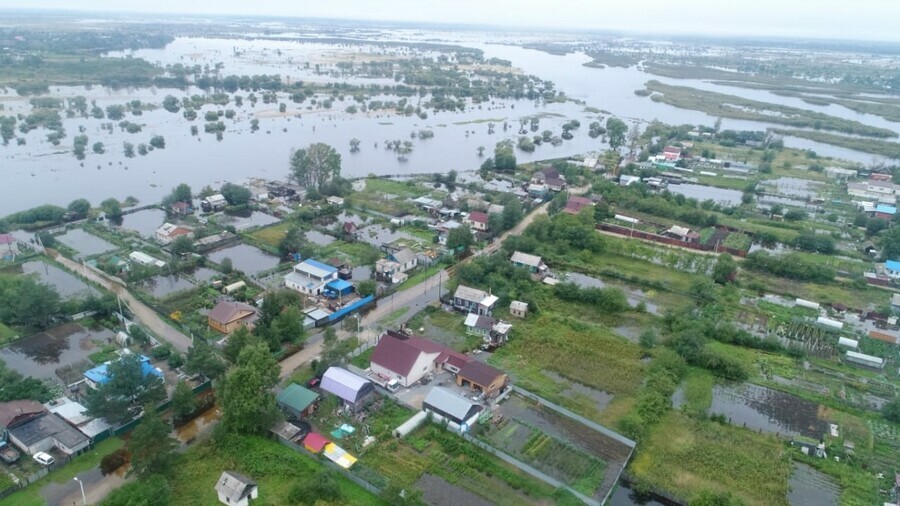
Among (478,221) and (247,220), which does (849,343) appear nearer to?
(478,221)

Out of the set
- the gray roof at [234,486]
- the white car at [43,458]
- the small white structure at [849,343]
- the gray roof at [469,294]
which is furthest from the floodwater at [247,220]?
the small white structure at [849,343]

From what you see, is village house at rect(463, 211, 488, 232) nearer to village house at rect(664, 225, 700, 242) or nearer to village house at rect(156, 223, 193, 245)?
village house at rect(664, 225, 700, 242)

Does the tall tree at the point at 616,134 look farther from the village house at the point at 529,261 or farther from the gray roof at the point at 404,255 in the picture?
the gray roof at the point at 404,255

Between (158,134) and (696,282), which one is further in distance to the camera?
(158,134)

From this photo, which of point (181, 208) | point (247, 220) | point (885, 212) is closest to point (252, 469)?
point (247, 220)

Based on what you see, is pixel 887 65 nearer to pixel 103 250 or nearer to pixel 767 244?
pixel 767 244

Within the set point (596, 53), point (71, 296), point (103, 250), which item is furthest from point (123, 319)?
point (596, 53)
